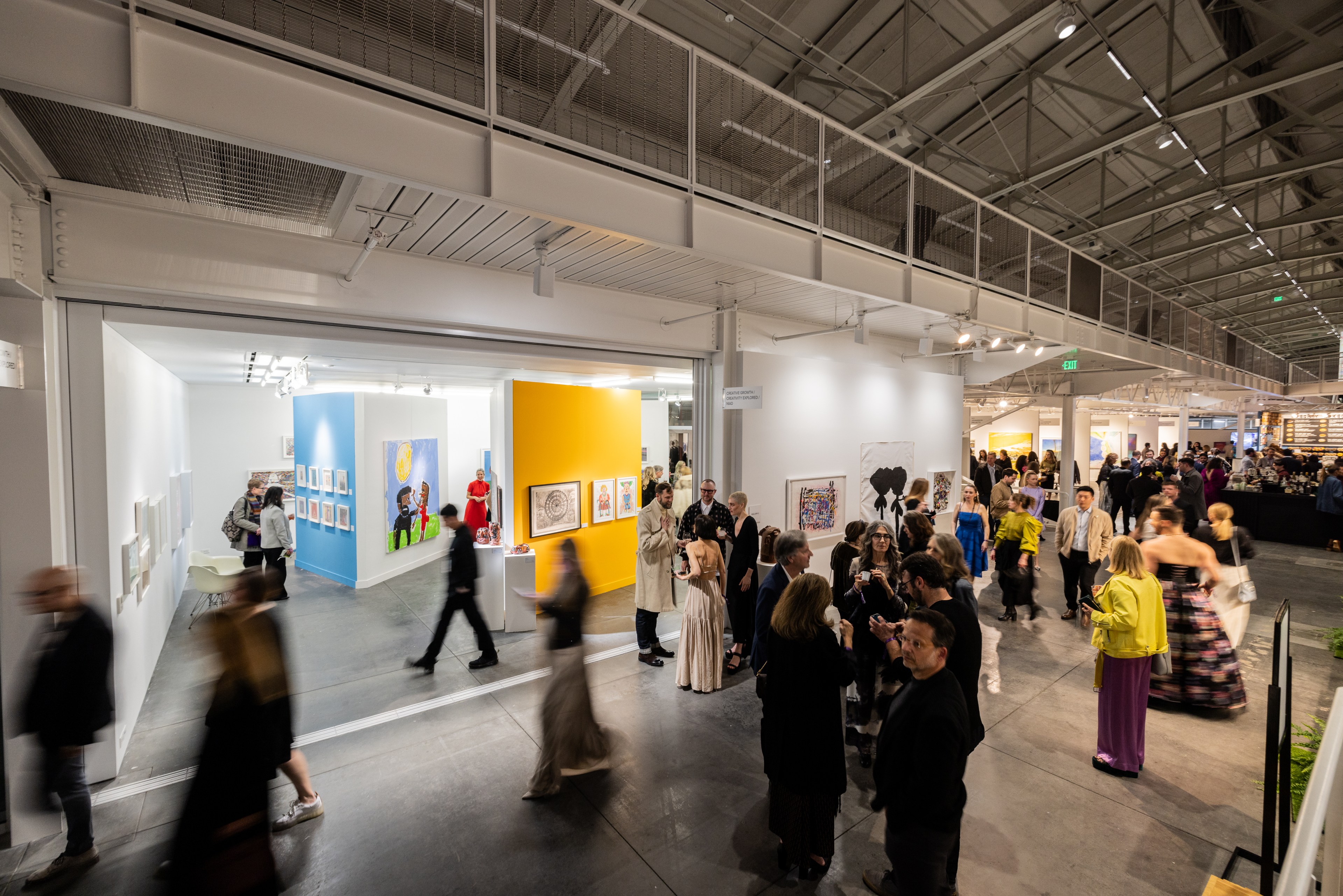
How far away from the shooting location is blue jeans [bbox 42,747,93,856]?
2848 millimetres

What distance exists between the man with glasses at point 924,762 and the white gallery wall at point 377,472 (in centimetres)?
672

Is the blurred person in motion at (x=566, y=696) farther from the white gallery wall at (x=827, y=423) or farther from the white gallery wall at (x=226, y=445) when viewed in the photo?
the white gallery wall at (x=226, y=445)

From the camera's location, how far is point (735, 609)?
5465 mm

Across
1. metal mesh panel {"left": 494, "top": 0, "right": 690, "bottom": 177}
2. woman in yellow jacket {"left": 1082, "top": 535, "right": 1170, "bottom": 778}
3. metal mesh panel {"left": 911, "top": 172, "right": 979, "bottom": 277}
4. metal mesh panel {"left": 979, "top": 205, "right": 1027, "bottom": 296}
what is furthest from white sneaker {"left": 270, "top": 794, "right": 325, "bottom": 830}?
metal mesh panel {"left": 979, "top": 205, "right": 1027, "bottom": 296}

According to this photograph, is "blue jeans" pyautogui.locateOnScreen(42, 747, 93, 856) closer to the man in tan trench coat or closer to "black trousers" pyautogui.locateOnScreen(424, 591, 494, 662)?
"black trousers" pyautogui.locateOnScreen(424, 591, 494, 662)

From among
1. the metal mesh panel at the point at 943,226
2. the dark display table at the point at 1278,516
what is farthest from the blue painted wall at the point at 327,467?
the dark display table at the point at 1278,516

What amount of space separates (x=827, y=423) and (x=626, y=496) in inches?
128

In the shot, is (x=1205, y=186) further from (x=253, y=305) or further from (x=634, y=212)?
(x=253, y=305)

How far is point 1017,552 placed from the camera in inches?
262

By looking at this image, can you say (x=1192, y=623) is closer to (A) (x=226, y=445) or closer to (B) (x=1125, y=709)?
(B) (x=1125, y=709)

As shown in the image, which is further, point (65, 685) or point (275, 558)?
point (275, 558)

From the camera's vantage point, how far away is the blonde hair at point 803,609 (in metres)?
2.73

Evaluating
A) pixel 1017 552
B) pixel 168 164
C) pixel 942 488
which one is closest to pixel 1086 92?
pixel 1017 552

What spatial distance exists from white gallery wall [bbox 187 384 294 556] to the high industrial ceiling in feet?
31.0
